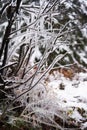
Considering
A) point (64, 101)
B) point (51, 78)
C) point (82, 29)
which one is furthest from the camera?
point (82, 29)

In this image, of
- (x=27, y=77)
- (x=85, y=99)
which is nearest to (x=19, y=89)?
(x=27, y=77)

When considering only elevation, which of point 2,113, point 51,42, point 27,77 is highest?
point 51,42

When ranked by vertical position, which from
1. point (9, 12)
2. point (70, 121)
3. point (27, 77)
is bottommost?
point (70, 121)

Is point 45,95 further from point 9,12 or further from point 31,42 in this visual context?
point 9,12

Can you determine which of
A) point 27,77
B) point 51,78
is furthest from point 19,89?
point 51,78

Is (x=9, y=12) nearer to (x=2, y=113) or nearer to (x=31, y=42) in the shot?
(x=31, y=42)

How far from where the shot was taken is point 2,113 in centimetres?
416

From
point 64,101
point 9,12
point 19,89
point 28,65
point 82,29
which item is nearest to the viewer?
point 9,12

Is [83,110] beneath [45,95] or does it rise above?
beneath

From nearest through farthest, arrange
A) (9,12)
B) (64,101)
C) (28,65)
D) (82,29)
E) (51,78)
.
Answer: (9,12)
(28,65)
(64,101)
(51,78)
(82,29)

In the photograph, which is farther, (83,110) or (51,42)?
(83,110)

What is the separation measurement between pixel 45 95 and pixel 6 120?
1.93ft

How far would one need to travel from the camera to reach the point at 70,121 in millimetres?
4629

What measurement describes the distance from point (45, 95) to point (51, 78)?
2451 mm
